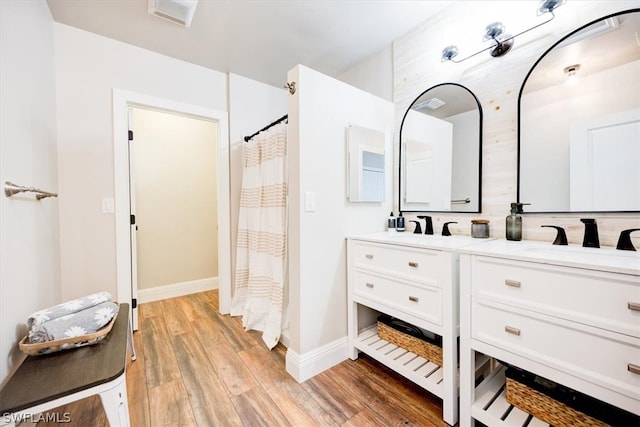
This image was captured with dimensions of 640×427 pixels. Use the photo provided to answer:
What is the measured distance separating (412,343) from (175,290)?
2.89 metres

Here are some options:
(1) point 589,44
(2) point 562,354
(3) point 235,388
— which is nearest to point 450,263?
(2) point 562,354

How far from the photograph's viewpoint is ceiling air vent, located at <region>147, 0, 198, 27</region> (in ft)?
5.74

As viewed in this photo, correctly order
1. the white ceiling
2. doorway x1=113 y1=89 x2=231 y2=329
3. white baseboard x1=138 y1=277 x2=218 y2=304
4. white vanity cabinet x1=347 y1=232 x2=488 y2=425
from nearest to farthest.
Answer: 1. white vanity cabinet x1=347 y1=232 x2=488 y2=425
2. the white ceiling
3. doorway x1=113 y1=89 x2=231 y2=329
4. white baseboard x1=138 y1=277 x2=218 y2=304

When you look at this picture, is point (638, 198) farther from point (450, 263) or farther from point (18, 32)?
point (18, 32)

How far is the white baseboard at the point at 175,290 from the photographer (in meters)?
3.08

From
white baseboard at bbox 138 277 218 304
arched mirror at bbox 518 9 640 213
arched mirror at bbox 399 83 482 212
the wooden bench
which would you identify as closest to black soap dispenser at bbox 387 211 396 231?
arched mirror at bbox 399 83 482 212

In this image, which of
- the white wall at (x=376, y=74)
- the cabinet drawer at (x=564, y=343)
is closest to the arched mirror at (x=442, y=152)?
the white wall at (x=376, y=74)

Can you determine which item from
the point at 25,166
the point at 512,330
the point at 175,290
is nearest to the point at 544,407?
the point at 512,330

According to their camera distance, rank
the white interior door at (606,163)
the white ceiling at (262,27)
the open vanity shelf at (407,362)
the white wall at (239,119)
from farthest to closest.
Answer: the white wall at (239,119) < the white ceiling at (262,27) < the open vanity shelf at (407,362) < the white interior door at (606,163)

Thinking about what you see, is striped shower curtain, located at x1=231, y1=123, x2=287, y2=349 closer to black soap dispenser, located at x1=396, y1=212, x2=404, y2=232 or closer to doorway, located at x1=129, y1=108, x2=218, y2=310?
black soap dispenser, located at x1=396, y1=212, x2=404, y2=232

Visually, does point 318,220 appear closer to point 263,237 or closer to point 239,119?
point 263,237

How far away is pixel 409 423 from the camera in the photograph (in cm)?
131

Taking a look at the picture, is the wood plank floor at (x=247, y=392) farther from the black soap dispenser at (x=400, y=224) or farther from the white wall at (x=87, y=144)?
the black soap dispenser at (x=400, y=224)

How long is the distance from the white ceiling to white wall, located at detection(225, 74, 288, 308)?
256 millimetres
